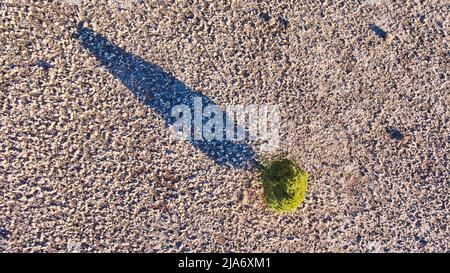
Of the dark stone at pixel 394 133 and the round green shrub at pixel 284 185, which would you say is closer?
the round green shrub at pixel 284 185

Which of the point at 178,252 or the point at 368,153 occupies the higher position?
the point at 368,153

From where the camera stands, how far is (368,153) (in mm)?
2793

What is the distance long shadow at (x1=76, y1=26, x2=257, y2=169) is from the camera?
2.66 meters

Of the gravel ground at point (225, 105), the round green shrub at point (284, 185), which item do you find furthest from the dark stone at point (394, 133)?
the round green shrub at point (284, 185)

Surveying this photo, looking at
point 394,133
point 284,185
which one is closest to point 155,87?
point 284,185

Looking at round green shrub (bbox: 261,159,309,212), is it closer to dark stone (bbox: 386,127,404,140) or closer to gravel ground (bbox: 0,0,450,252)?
gravel ground (bbox: 0,0,450,252)

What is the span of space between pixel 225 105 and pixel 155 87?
0.49m

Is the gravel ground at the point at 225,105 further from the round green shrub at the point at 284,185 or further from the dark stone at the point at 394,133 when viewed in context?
the round green shrub at the point at 284,185

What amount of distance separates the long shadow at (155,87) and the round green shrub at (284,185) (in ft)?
0.70

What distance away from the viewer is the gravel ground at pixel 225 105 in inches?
104

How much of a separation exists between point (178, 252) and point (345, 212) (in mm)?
1199

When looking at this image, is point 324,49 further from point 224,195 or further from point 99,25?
point 99,25

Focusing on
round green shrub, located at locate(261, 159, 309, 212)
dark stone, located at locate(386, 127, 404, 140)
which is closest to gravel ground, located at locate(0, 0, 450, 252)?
dark stone, located at locate(386, 127, 404, 140)
